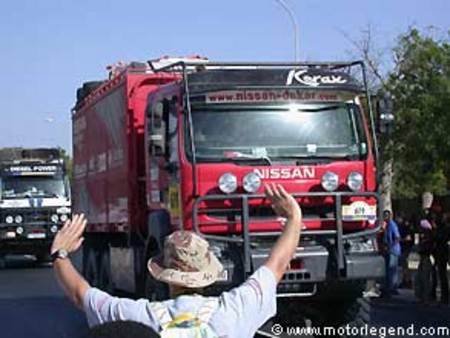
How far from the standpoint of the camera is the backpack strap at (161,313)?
4.18m

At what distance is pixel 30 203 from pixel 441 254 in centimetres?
1568

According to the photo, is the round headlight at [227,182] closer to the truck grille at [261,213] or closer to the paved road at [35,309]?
the truck grille at [261,213]

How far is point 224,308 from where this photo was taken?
4238 mm

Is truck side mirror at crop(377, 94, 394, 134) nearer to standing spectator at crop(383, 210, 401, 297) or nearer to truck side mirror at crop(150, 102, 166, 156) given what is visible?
truck side mirror at crop(150, 102, 166, 156)

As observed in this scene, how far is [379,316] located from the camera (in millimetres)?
15633

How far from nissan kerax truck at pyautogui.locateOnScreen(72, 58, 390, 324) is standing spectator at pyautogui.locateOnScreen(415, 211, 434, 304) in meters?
4.94

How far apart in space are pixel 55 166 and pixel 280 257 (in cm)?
2675

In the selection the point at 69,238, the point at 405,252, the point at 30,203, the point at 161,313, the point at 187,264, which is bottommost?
the point at 405,252

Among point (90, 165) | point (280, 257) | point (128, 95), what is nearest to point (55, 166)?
point (90, 165)

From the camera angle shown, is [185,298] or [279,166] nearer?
[185,298]

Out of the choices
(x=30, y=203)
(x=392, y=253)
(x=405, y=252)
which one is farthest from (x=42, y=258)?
(x=392, y=253)

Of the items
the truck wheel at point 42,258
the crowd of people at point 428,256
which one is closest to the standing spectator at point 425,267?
the crowd of people at point 428,256

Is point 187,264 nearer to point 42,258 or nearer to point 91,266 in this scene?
point 91,266

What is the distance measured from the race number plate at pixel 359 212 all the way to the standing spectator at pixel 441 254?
5.39 meters
